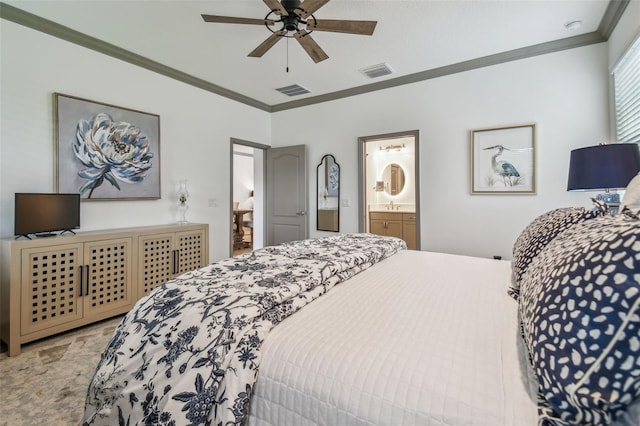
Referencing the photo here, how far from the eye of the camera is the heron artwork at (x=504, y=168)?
10.4 feet

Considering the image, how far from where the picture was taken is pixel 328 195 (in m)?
4.48

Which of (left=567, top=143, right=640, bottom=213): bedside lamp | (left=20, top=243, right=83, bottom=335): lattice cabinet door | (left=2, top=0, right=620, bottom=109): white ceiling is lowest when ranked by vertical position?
(left=20, top=243, right=83, bottom=335): lattice cabinet door

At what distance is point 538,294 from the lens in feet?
2.56

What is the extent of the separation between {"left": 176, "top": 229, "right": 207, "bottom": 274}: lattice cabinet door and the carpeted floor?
3.07 ft

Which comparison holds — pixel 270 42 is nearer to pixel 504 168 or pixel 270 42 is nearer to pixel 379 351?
pixel 379 351

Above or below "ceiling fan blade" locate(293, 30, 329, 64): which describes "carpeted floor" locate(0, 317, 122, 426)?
below

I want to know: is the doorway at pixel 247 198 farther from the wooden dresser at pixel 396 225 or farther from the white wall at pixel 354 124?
the wooden dresser at pixel 396 225

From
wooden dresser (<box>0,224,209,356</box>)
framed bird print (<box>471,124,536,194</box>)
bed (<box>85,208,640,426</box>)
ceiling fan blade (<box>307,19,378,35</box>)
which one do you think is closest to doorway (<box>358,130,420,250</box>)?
framed bird print (<box>471,124,536,194</box>)

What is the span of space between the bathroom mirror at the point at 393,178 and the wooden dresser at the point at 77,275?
4.10m

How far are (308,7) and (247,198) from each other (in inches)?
267

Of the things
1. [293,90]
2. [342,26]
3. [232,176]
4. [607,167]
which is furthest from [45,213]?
[607,167]

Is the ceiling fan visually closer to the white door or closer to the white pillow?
the white pillow

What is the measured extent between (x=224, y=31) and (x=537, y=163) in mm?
3406

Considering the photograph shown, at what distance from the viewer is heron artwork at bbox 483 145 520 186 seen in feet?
10.4
